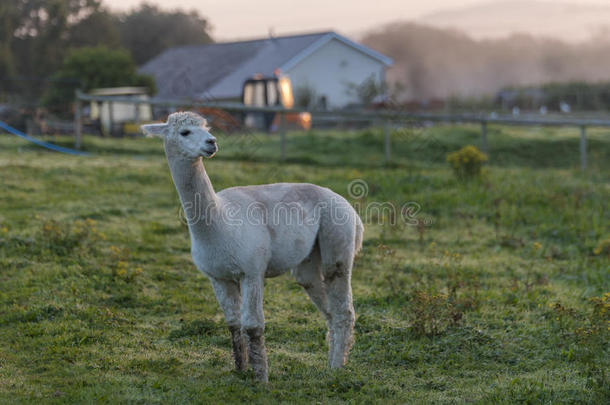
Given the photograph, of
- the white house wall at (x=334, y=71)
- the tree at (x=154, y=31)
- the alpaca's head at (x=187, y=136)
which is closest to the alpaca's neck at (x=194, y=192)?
the alpaca's head at (x=187, y=136)

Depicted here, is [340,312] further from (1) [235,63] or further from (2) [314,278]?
(1) [235,63]

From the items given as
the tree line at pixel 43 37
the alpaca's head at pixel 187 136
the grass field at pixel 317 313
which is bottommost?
the grass field at pixel 317 313

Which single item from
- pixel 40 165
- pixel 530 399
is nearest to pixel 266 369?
pixel 530 399

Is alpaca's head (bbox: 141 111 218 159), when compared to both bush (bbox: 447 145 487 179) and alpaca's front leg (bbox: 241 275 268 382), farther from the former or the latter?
bush (bbox: 447 145 487 179)

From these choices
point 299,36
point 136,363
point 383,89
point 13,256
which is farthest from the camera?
point 299,36

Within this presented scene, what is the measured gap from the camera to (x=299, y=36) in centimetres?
3403

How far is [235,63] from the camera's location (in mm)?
33719

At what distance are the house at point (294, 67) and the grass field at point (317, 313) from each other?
18.9m

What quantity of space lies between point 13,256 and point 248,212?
4.41m

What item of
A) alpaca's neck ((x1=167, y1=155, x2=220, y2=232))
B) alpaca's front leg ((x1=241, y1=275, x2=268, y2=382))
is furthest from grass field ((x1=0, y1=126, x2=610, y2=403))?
alpaca's neck ((x1=167, y1=155, x2=220, y2=232))

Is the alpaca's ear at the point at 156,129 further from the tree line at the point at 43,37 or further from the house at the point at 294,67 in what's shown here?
the tree line at the point at 43,37

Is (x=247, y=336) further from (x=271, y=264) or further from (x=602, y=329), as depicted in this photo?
(x=602, y=329)

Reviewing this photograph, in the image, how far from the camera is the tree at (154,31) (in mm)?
55406

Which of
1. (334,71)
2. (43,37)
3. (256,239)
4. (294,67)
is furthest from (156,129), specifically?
(43,37)
